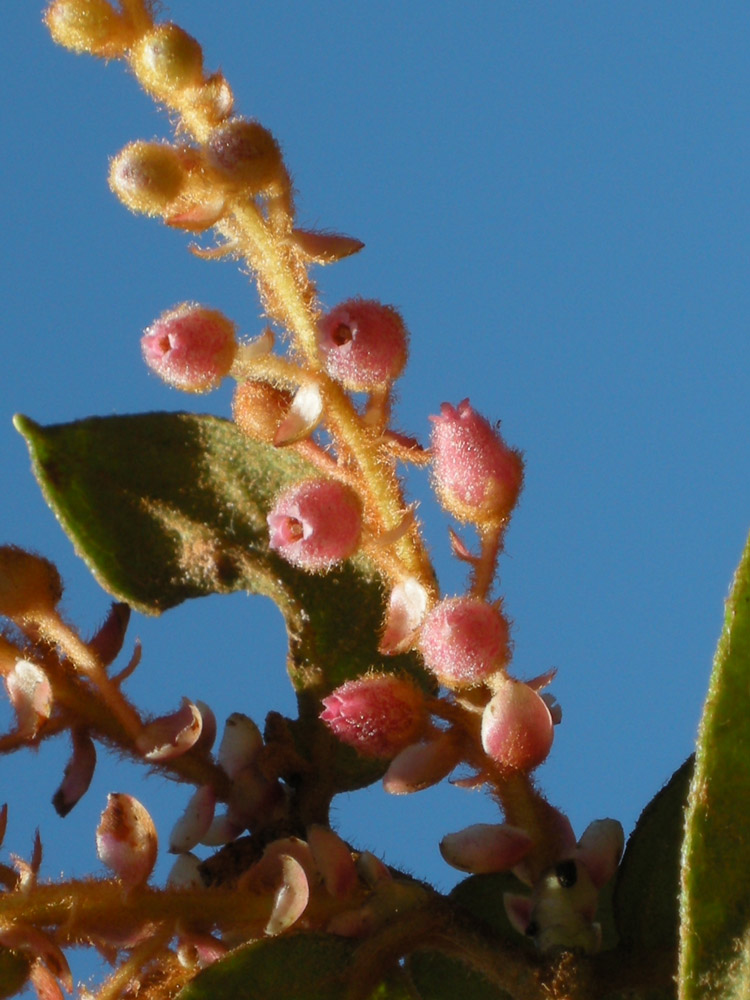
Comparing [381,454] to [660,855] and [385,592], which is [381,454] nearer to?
[385,592]

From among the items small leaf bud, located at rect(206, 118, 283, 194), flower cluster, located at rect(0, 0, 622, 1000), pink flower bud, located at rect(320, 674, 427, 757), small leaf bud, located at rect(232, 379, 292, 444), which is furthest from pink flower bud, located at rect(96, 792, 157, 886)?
small leaf bud, located at rect(206, 118, 283, 194)

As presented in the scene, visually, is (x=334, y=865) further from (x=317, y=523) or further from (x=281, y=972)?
(x=317, y=523)

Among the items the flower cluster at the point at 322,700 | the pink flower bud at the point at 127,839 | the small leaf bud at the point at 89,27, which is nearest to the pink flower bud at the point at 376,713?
the flower cluster at the point at 322,700

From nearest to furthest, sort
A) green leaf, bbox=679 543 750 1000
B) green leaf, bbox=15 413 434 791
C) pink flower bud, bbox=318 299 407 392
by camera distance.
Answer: green leaf, bbox=679 543 750 1000 < pink flower bud, bbox=318 299 407 392 < green leaf, bbox=15 413 434 791

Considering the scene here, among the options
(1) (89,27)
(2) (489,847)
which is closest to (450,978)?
(2) (489,847)

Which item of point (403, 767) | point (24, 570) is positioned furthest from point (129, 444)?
point (403, 767)

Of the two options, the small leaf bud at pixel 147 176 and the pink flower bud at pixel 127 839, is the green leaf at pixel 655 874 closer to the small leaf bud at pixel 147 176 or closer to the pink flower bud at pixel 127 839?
the pink flower bud at pixel 127 839

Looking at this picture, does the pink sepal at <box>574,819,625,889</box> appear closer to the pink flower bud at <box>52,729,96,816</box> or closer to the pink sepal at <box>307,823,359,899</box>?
the pink sepal at <box>307,823,359,899</box>
